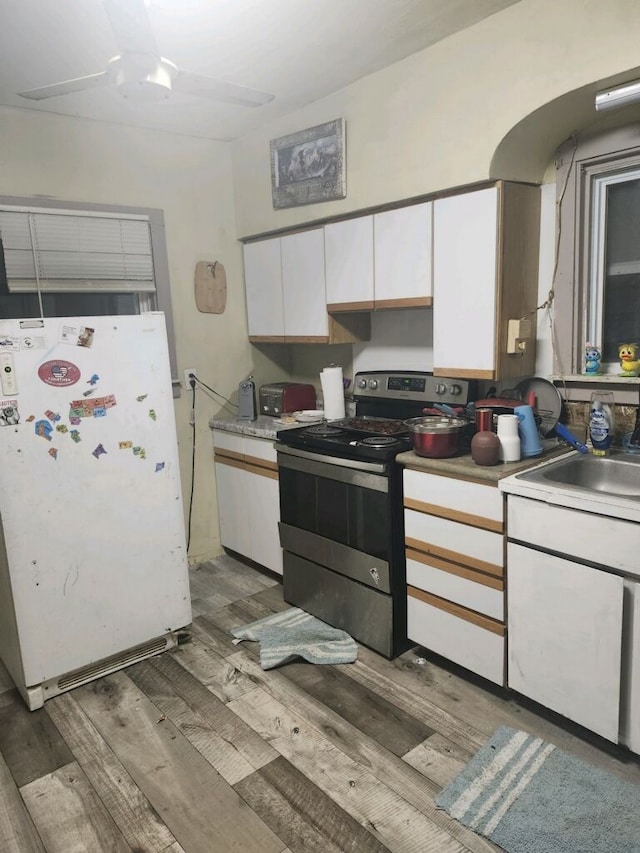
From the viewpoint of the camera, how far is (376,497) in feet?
8.38

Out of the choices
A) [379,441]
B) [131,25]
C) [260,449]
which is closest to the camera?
[131,25]

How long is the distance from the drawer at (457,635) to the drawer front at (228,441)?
1.40 meters

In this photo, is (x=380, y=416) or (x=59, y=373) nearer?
(x=59, y=373)

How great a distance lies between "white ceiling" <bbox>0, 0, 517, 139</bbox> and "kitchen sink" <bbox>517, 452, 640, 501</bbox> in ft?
5.53

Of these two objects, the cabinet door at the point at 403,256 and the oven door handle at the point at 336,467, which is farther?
the cabinet door at the point at 403,256

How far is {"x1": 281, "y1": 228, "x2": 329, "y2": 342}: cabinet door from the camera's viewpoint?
126 inches

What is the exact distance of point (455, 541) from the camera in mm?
2328

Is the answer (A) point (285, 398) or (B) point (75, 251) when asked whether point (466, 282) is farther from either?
(B) point (75, 251)

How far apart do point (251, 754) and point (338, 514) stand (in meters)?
1.05

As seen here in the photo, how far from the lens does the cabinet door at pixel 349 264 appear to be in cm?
291

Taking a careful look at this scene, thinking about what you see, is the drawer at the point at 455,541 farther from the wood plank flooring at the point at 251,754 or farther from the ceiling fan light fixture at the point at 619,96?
the ceiling fan light fixture at the point at 619,96

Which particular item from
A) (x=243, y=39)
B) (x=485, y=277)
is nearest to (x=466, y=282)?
(x=485, y=277)

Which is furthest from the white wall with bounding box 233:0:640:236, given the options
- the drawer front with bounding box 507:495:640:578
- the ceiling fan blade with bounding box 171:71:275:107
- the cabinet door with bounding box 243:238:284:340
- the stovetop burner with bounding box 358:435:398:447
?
the drawer front with bounding box 507:495:640:578

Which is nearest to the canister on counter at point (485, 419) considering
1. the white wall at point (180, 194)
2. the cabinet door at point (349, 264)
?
the cabinet door at point (349, 264)
